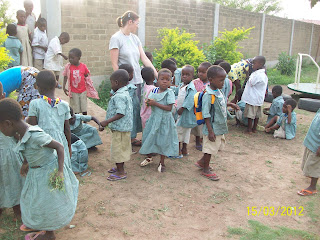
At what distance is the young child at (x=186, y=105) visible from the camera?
453cm

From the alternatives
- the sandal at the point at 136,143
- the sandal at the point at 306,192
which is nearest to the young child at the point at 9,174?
the sandal at the point at 136,143

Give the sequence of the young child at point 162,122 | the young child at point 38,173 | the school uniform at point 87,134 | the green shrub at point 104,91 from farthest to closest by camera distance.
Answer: the green shrub at point 104,91 → the school uniform at point 87,134 → the young child at point 162,122 → the young child at point 38,173

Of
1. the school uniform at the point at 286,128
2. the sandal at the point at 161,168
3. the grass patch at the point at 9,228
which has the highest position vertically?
the school uniform at the point at 286,128

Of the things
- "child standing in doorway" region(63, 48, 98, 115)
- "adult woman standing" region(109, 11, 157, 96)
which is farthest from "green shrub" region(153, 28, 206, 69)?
"adult woman standing" region(109, 11, 157, 96)

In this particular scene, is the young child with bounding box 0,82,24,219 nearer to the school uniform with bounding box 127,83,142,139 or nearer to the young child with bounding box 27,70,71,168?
the young child with bounding box 27,70,71,168

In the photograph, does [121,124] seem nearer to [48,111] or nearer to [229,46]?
[48,111]

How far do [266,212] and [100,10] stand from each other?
6831 mm

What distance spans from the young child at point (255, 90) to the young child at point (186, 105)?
194cm

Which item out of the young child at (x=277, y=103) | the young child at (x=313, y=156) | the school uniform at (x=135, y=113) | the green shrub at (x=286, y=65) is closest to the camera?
the young child at (x=313, y=156)

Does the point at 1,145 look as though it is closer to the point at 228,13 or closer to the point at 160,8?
the point at 160,8

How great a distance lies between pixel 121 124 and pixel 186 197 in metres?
1.18

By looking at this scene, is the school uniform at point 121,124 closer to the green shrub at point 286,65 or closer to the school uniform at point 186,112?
the school uniform at point 186,112

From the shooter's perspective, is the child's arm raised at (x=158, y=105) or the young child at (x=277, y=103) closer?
the child's arm raised at (x=158, y=105)

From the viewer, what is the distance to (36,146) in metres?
2.36
